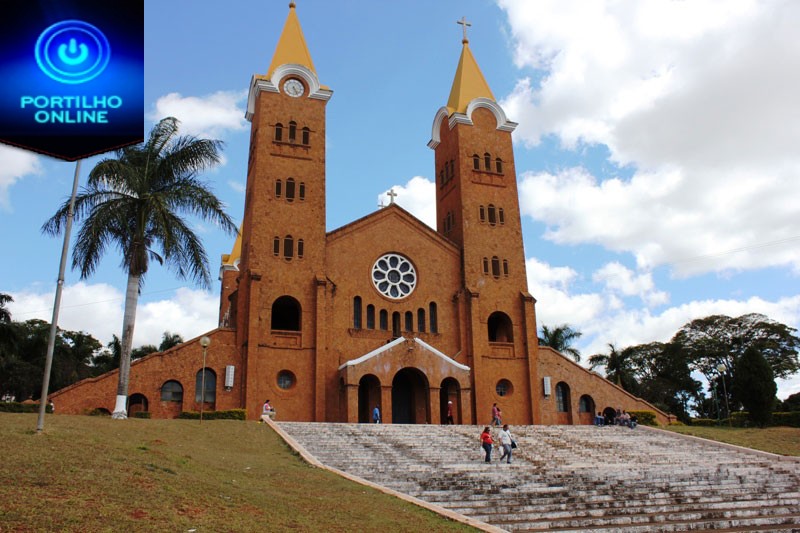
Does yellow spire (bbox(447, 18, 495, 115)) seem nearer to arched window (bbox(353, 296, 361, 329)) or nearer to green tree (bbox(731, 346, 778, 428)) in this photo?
arched window (bbox(353, 296, 361, 329))

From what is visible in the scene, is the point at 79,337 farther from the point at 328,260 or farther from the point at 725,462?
the point at 725,462

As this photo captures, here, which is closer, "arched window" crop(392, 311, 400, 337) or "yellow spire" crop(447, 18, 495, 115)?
"arched window" crop(392, 311, 400, 337)

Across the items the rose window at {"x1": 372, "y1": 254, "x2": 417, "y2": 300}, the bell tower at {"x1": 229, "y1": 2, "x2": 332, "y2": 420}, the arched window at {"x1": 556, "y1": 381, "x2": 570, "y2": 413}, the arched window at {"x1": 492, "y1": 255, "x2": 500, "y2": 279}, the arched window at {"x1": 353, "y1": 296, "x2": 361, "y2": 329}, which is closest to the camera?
the bell tower at {"x1": 229, "y1": 2, "x2": 332, "y2": 420}

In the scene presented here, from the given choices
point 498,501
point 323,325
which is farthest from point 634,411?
point 498,501

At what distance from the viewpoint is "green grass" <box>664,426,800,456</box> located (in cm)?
2583

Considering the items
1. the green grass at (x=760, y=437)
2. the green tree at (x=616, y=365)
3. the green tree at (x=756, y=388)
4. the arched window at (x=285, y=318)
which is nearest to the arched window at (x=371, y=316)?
the arched window at (x=285, y=318)

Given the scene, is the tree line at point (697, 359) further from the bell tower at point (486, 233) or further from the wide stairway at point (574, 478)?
the wide stairway at point (574, 478)

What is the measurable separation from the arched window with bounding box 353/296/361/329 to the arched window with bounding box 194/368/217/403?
22.9 feet

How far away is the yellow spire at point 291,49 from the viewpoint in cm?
3712

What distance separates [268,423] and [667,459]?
45.2 feet

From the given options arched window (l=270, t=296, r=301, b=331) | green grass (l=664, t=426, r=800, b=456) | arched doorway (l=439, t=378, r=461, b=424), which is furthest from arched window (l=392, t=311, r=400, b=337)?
green grass (l=664, t=426, r=800, b=456)

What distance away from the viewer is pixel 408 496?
1424 centimetres

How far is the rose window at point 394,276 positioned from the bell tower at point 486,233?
284 centimetres

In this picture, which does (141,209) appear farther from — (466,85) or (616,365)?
(616,365)
